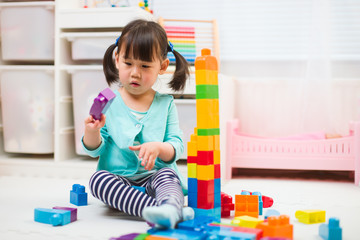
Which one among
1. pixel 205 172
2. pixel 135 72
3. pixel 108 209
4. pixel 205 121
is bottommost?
pixel 108 209

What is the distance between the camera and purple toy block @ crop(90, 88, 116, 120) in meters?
0.88

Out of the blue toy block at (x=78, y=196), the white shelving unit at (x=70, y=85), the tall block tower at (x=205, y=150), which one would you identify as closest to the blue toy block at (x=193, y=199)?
the tall block tower at (x=205, y=150)

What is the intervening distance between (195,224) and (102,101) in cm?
32

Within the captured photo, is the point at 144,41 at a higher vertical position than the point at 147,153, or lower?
higher

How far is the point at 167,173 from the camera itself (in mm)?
1014

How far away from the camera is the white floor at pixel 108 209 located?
854mm

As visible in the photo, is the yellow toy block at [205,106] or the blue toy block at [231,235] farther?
the yellow toy block at [205,106]

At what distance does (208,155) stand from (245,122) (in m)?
1.09

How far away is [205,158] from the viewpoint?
3.01 feet

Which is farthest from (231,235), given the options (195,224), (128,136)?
(128,136)

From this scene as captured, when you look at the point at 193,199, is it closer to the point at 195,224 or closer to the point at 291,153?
the point at 195,224

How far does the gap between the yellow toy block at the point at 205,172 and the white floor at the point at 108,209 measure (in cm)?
13

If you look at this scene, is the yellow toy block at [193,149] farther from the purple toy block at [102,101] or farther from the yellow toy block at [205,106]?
the purple toy block at [102,101]

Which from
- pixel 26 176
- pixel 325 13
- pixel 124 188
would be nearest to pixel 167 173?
pixel 124 188
